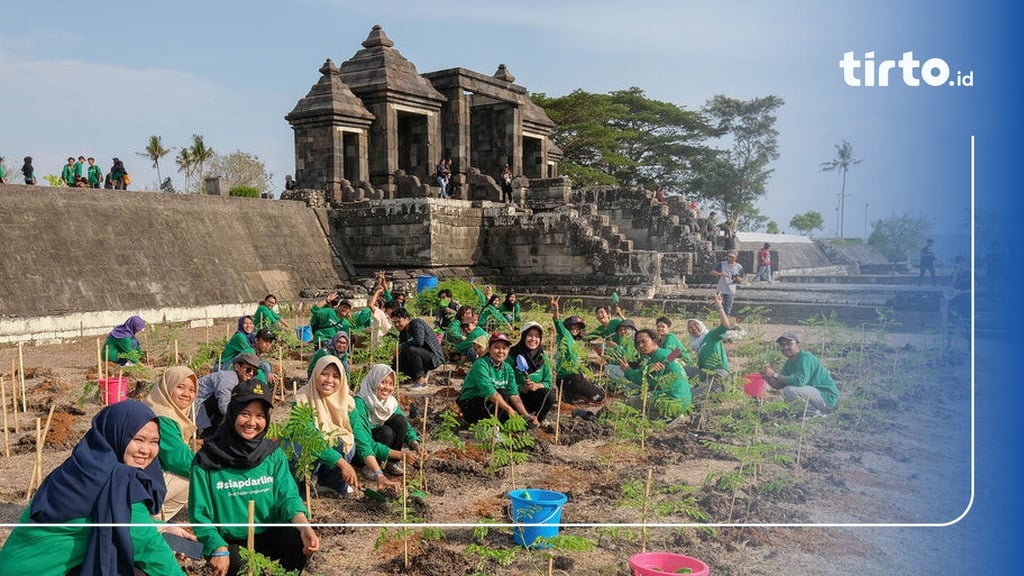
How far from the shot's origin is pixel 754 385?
23.9ft

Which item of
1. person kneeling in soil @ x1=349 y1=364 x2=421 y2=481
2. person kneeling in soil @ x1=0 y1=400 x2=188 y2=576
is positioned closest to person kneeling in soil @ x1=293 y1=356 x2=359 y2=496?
person kneeling in soil @ x1=349 y1=364 x2=421 y2=481

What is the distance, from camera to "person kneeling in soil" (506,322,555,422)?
7031 millimetres

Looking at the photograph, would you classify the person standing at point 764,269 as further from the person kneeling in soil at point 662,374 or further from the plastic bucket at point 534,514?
the plastic bucket at point 534,514

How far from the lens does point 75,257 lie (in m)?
12.8

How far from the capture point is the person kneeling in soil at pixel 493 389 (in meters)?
6.51

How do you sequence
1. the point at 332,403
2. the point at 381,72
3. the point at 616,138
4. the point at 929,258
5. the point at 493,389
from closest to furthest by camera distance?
the point at 929,258 → the point at 332,403 → the point at 493,389 → the point at 381,72 → the point at 616,138

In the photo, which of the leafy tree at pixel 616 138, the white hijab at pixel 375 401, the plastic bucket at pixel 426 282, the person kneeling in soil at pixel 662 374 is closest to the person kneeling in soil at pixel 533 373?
the person kneeling in soil at pixel 662 374

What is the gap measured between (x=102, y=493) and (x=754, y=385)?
6057mm

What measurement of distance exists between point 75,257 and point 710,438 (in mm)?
11426

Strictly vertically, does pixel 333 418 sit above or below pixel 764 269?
below

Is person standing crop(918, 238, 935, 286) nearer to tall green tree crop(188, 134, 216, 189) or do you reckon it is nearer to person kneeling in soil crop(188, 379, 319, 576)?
person kneeling in soil crop(188, 379, 319, 576)

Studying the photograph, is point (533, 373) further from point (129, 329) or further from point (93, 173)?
point (93, 173)

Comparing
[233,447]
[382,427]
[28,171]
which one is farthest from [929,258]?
[28,171]

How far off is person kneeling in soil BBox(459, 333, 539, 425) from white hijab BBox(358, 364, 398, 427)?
0.94 metres
